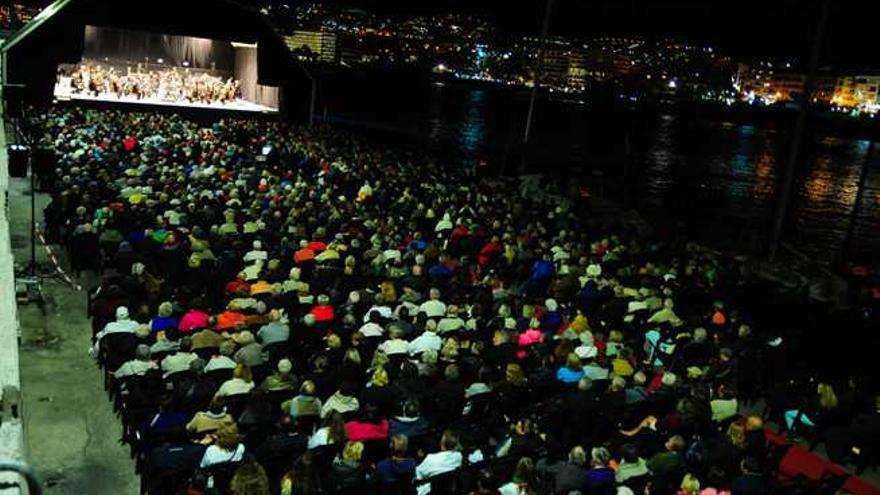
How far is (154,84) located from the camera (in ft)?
117

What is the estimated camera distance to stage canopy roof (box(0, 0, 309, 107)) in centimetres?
2694

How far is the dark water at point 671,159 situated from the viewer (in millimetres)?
36250

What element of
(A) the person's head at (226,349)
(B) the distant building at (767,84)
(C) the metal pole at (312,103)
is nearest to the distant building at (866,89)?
(B) the distant building at (767,84)

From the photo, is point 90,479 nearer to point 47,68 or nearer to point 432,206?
point 432,206

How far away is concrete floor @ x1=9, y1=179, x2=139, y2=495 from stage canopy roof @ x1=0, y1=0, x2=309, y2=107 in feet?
58.1

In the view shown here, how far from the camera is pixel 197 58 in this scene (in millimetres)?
37750

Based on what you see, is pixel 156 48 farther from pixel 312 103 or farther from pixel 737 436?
pixel 737 436

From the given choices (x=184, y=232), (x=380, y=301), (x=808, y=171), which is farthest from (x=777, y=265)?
(x=808, y=171)

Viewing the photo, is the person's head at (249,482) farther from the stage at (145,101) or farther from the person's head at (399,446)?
the stage at (145,101)

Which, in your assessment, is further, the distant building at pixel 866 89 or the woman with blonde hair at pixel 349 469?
the distant building at pixel 866 89

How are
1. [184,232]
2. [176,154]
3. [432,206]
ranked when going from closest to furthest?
[184,232] → [432,206] → [176,154]

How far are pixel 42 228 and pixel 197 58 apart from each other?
24.4m

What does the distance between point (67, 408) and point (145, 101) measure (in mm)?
28926

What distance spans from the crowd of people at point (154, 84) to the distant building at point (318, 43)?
93065 millimetres
